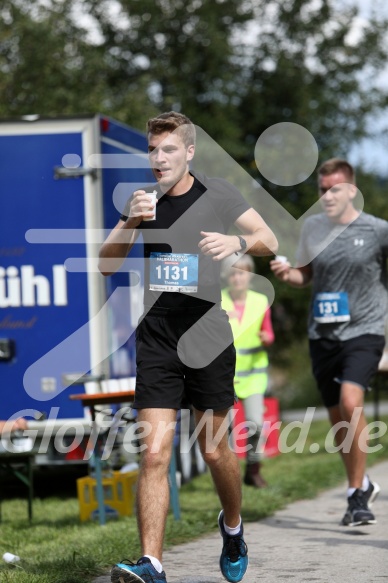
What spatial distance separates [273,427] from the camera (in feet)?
40.4

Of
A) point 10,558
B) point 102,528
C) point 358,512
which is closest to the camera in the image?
point 10,558

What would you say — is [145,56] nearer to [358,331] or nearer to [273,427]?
[273,427]

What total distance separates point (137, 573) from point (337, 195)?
3628 mm

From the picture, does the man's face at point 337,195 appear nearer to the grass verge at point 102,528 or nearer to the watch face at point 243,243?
the grass verge at point 102,528

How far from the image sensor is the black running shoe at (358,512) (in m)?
6.96

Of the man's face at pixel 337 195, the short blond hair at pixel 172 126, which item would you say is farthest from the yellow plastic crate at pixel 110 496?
the short blond hair at pixel 172 126

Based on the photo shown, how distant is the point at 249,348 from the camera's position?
9820 millimetres

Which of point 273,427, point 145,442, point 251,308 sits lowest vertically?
point 273,427

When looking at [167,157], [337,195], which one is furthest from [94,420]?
[167,157]

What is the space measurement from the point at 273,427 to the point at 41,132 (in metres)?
4.50

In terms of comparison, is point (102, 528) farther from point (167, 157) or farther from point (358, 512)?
point (167, 157)

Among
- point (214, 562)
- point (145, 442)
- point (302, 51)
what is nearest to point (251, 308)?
point (214, 562)

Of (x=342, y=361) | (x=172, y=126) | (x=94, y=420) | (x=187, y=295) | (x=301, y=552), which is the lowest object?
(x=301, y=552)

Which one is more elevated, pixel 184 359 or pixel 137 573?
pixel 184 359
